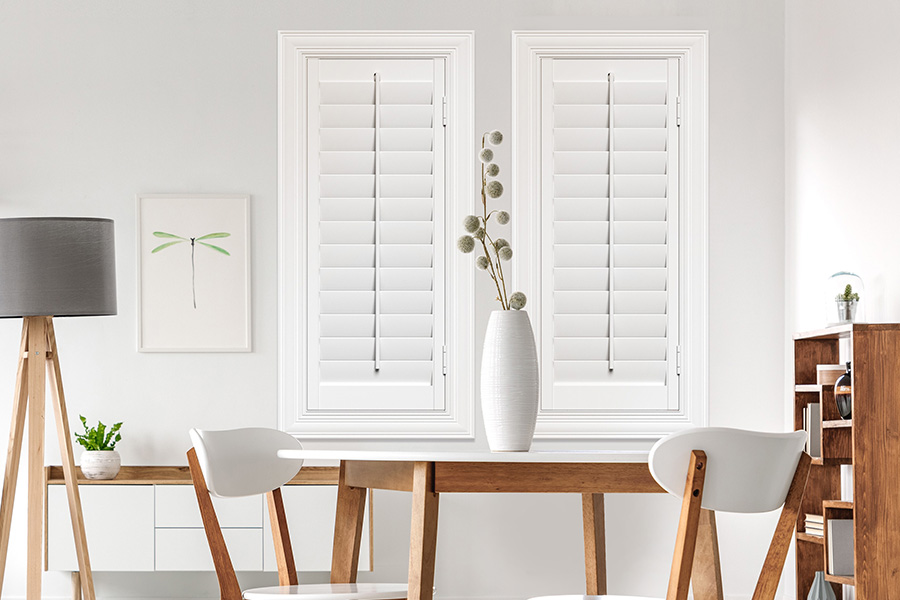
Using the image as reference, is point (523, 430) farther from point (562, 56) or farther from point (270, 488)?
point (562, 56)

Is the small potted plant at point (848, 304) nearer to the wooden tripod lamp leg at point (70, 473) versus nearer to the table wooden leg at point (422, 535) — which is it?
the table wooden leg at point (422, 535)

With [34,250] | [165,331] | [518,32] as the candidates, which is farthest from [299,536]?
[518,32]

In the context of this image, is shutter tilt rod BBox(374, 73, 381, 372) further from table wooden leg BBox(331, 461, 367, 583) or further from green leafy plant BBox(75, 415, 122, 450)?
table wooden leg BBox(331, 461, 367, 583)

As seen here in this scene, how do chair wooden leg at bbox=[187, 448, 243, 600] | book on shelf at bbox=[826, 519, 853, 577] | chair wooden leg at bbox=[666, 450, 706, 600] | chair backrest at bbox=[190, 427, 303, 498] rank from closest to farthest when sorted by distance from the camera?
chair wooden leg at bbox=[666, 450, 706, 600], chair wooden leg at bbox=[187, 448, 243, 600], chair backrest at bbox=[190, 427, 303, 498], book on shelf at bbox=[826, 519, 853, 577]

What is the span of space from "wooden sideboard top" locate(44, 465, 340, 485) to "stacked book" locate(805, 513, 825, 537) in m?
1.89

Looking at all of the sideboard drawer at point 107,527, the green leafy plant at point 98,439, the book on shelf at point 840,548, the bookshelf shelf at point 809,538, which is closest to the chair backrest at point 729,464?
the book on shelf at point 840,548

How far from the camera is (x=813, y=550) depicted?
12.1 ft

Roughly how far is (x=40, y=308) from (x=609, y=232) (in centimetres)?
243

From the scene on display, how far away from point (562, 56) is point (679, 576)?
2921mm

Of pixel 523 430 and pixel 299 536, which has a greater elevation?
pixel 523 430

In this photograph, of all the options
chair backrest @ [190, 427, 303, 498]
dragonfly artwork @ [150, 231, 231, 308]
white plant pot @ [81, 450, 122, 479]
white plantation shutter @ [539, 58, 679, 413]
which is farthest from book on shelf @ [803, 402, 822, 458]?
white plant pot @ [81, 450, 122, 479]

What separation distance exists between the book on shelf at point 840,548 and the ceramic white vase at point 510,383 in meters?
1.51

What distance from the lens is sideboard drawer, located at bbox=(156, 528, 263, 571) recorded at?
3818mm

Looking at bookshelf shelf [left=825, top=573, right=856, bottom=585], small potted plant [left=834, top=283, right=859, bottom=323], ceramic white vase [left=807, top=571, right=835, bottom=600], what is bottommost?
ceramic white vase [left=807, top=571, right=835, bottom=600]
